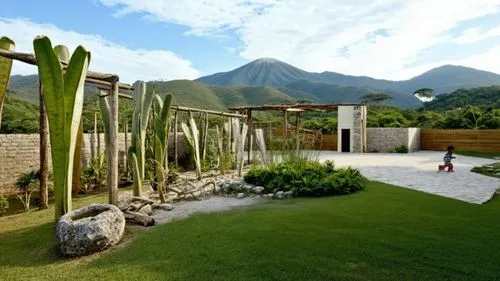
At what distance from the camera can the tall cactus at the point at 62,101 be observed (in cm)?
351

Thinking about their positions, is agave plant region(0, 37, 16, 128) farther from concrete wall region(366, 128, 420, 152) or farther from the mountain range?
the mountain range

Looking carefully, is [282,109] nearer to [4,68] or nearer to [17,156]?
[17,156]

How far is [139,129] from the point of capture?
5145 millimetres

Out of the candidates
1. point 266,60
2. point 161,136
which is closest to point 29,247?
point 161,136

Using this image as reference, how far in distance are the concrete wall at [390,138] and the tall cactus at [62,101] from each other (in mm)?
17034

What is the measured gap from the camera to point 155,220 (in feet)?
14.4

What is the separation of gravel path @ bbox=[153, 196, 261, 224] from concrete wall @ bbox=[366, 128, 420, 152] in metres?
14.3

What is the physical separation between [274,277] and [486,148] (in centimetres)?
1853

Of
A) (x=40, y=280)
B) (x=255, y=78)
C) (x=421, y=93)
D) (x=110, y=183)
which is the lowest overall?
(x=40, y=280)

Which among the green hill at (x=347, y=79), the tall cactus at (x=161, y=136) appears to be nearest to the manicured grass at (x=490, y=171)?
the tall cactus at (x=161, y=136)

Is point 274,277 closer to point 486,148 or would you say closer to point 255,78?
point 486,148

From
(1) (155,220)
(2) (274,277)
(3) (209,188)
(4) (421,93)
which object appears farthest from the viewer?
(4) (421,93)

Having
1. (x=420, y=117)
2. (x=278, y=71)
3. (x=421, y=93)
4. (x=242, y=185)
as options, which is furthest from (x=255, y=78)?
(x=242, y=185)

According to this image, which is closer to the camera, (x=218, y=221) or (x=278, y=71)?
(x=218, y=221)
